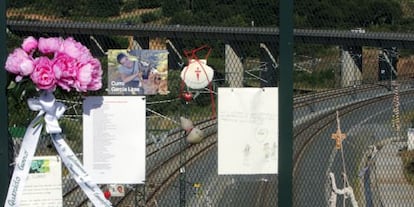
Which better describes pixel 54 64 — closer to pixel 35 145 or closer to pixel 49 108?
pixel 49 108

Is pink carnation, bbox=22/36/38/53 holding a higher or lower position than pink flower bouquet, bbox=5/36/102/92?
higher

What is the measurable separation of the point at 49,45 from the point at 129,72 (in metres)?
0.69

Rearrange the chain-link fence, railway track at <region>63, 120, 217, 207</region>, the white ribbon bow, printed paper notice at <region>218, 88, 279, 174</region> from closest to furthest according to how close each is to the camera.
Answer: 1. the white ribbon bow
2. printed paper notice at <region>218, 88, 279, 174</region>
3. the chain-link fence
4. railway track at <region>63, 120, 217, 207</region>

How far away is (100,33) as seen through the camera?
630 centimetres

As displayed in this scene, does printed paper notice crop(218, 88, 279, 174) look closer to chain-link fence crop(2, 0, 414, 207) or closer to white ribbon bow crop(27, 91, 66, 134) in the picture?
chain-link fence crop(2, 0, 414, 207)

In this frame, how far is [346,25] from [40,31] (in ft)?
7.80

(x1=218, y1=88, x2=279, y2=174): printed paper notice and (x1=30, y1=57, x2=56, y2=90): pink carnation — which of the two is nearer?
(x1=30, y1=57, x2=56, y2=90): pink carnation

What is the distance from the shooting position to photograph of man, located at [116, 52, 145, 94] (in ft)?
20.5

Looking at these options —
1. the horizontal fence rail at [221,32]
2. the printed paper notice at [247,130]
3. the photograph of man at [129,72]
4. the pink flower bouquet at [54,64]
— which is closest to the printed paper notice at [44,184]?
the pink flower bouquet at [54,64]

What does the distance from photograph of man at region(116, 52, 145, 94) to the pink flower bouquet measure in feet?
1.17

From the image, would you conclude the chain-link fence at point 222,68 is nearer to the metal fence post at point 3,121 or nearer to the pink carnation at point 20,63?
the metal fence post at point 3,121

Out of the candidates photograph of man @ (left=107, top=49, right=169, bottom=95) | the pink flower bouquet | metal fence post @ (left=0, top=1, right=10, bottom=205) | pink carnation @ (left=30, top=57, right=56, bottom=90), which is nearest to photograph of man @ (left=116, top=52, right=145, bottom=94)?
photograph of man @ (left=107, top=49, right=169, bottom=95)

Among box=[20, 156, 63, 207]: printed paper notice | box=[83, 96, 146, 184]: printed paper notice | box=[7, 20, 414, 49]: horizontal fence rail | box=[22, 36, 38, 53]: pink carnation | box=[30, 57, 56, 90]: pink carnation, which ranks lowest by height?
box=[20, 156, 63, 207]: printed paper notice

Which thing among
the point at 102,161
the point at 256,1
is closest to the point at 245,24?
the point at 256,1
